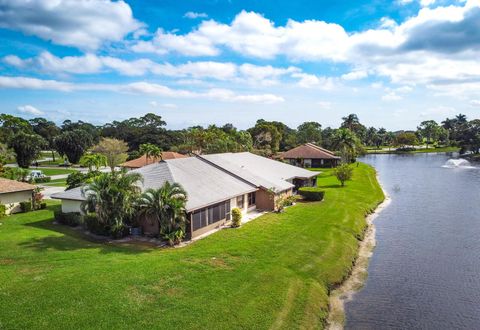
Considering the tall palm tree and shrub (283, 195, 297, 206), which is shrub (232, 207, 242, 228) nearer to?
shrub (283, 195, 297, 206)

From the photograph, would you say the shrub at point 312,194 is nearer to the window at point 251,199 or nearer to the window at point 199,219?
the window at point 251,199

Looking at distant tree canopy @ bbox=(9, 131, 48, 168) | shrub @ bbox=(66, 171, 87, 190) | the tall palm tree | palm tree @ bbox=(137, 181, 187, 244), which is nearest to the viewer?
palm tree @ bbox=(137, 181, 187, 244)

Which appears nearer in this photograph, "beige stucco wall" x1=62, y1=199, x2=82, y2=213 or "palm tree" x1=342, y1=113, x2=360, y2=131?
"beige stucco wall" x1=62, y1=199, x2=82, y2=213

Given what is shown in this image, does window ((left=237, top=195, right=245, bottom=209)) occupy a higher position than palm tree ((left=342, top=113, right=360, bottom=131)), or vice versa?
palm tree ((left=342, top=113, right=360, bottom=131))

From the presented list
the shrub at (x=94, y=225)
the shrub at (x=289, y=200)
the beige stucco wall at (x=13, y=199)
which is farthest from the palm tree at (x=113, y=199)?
the shrub at (x=289, y=200)

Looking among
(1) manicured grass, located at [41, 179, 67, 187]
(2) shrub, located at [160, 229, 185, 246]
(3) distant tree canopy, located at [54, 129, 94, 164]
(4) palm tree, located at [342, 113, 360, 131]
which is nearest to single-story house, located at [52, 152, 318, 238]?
(2) shrub, located at [160, 229, 185, 246]

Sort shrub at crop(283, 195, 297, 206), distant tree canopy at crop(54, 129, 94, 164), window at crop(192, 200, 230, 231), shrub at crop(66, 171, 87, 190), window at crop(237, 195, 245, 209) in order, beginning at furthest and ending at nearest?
1. distant tree canopy at crop(54, 129, 94, 164)
2. shrub at crop(283, 195, 297, 206)
3. shrub at crop(66, 171, 87, 190)
4. window at crop(237, 195, 245, 209)
5. window at crop(192, 200, 230, 231)
